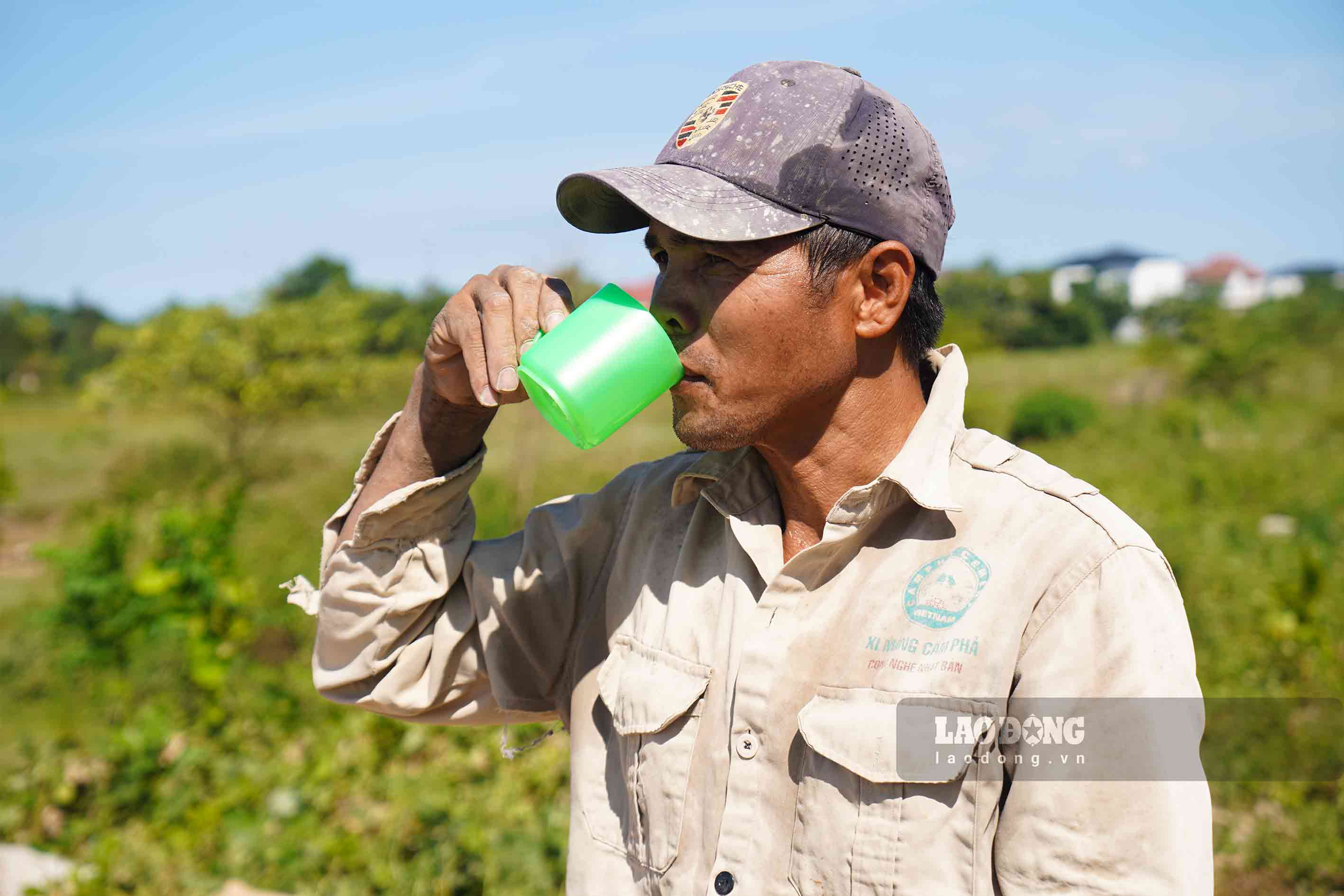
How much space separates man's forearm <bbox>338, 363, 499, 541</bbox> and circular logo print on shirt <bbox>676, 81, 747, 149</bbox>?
60 centimetres

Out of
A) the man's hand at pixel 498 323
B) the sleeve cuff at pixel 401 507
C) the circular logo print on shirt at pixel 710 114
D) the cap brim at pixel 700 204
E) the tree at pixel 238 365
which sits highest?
the tree at pixel 238 365

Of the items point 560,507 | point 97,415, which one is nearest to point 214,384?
point 97,415

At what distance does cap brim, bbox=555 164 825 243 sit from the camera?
5.24 feet

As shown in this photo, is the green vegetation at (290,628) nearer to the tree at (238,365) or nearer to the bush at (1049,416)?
the tree at (238,365)

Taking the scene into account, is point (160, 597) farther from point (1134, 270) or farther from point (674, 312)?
point (1134, 270)

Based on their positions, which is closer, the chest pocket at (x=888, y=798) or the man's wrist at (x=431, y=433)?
the chest pocket at (x=888, y=798)

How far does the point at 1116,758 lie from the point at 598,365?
911 mm

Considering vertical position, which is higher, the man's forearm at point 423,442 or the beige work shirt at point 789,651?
the man's forearm at point 423,442

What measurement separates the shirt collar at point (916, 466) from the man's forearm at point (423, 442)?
15.9 inches

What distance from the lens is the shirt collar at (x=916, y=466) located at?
1588 mm

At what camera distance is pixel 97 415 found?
2127 centimetres

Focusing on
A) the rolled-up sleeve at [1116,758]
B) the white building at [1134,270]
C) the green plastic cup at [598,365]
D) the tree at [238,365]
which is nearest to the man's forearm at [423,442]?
the green plastic cup at [598,365]

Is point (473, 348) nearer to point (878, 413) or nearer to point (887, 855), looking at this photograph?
point (878, 413)

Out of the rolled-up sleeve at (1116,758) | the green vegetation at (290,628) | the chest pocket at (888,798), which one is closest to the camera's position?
the rolled-up sleeve at (1116,758)
